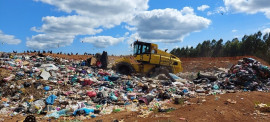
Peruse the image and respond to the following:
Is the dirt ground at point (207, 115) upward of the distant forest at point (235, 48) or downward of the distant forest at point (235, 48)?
downward

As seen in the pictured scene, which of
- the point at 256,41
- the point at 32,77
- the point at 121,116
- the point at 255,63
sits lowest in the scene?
the point at 121,116

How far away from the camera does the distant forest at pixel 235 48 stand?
92.0 feet

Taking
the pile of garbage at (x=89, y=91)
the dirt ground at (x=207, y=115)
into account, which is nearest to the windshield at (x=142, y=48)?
the pile of garbage at (x=89, y=91)

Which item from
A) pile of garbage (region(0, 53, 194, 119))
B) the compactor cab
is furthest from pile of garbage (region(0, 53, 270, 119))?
the compactor cab

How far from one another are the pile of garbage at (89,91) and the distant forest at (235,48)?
20.5m

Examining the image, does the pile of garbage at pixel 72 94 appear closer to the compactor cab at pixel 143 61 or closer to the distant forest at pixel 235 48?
the compactor cab at pixel 143 61

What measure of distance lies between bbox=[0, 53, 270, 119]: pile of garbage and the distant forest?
809 inches

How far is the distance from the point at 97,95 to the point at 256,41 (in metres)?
28.7

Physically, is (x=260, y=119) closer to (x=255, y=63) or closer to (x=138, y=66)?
(x=255, y=63)

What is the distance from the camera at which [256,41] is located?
2905cm

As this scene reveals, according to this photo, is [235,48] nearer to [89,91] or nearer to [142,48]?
[142,48]

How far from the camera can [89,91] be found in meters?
7.20

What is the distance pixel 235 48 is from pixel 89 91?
30.0 m

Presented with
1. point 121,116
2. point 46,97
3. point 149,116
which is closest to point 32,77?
point 46,97
